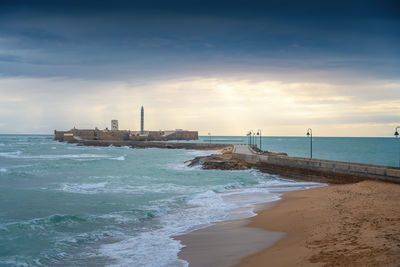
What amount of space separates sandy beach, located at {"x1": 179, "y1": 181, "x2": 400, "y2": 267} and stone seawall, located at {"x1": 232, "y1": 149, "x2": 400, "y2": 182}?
5.91m

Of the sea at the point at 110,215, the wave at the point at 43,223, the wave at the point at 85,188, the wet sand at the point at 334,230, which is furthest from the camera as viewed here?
the wave at the point at 85,188

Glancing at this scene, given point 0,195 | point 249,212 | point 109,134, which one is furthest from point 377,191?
point 109,134

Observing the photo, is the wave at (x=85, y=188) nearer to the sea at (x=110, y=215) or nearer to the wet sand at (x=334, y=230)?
the sea at (x=110, y=215)

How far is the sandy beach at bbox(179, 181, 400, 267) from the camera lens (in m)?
6.45

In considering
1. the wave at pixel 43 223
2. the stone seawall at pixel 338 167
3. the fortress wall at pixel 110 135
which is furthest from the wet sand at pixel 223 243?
the fortress wall at pixel 110 135

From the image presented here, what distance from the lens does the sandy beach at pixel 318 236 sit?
645 centimetres

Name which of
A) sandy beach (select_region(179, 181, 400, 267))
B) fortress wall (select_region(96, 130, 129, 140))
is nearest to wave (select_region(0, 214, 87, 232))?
sandy beach (select_region(179, 181, 400, 267))

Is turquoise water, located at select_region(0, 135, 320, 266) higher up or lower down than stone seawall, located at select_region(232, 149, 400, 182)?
lower down

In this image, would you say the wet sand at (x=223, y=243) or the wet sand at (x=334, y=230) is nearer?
the wet sand at (x=334, y=230)

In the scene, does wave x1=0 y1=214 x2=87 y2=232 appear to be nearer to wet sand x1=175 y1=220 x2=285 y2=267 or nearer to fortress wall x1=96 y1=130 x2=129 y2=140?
wet sand x1=175 y1=220 x2=285 y2=267

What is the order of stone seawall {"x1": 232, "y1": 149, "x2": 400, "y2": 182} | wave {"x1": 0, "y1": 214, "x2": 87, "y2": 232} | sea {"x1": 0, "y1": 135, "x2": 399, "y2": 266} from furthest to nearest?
1. stone seawall {"x1": 232, "y1": 149, "x2": 400, "y2": 182}
2. wave {"x1": 0, "y1": 214, "x2": 87, "y2": 232}
3. sea {"x1": 0, "y1": 135, "x2": 399, "y2": 266}

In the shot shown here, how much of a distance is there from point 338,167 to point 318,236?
52.4 feet

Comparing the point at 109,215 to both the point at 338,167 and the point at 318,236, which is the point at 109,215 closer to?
the point at 318,236

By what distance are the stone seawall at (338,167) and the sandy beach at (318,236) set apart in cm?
591
